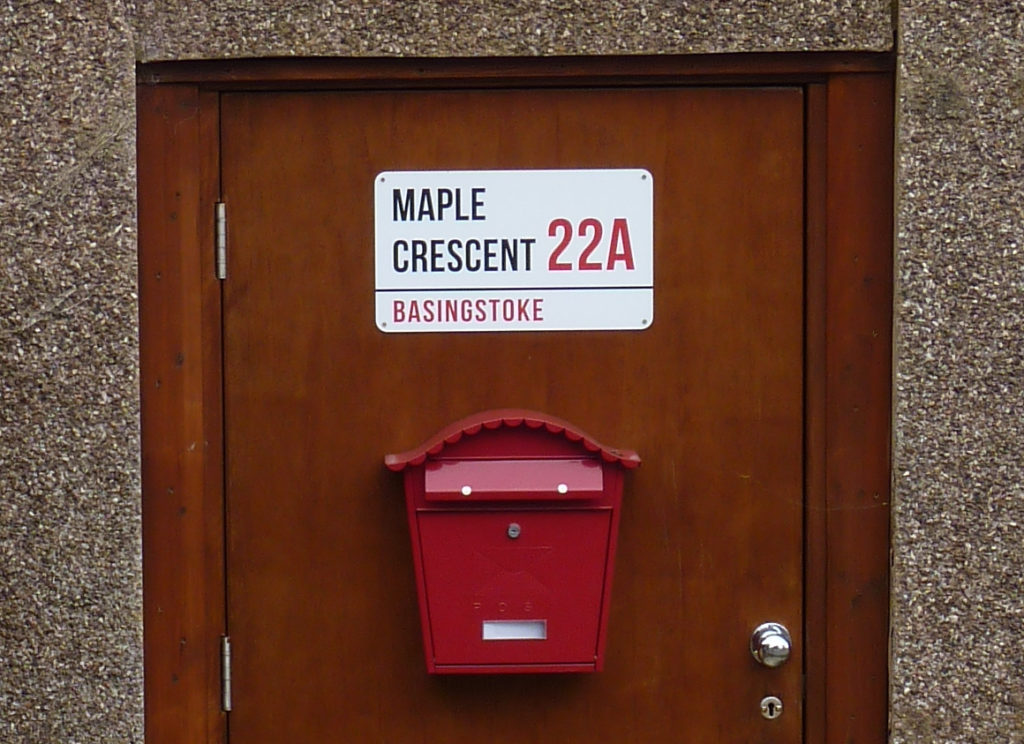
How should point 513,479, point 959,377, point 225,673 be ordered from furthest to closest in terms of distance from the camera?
point 225,673 < point 959,377 < point 513,479

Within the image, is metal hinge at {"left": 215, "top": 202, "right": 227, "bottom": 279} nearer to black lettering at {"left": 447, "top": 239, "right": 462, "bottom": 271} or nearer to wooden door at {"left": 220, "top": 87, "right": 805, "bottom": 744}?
wooden door at {"left": 220, "top": 87, "right": 805, "bottom": 744}

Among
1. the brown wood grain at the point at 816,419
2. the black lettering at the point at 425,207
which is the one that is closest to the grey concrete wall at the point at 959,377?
the brown wood grain at the point at 816,419

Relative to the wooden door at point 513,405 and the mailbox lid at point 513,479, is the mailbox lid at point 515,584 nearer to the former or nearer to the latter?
the mailbox lid at point 513,479

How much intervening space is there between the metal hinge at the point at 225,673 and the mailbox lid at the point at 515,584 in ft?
1.62

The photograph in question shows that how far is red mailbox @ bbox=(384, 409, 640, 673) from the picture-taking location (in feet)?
8.09

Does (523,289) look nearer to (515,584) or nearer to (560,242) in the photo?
(560,242)

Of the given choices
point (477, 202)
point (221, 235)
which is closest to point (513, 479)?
point (477, 202)

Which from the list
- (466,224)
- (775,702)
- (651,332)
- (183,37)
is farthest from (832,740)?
(183,37)

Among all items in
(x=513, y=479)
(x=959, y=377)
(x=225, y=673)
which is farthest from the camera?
(x=225, y=673)

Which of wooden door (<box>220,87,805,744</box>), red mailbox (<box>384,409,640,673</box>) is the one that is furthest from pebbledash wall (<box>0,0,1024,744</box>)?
red mailbox (<box>384,409,640,673</box>)

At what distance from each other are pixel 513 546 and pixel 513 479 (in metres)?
0.15

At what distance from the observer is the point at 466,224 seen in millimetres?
2609

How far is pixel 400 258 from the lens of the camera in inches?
103

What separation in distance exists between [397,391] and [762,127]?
998 mm
